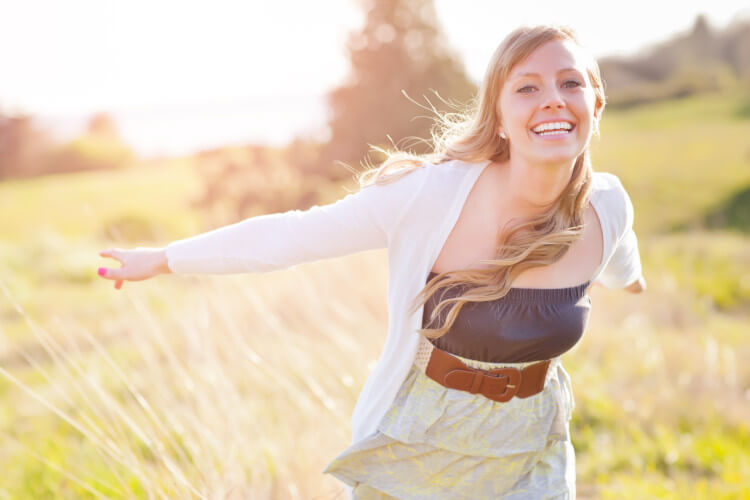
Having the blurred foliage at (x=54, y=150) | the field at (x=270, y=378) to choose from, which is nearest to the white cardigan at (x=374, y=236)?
the field at (x=270, y=378)

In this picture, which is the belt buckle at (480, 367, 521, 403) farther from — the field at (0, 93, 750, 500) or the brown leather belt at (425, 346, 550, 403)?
the field at (0, 93, 750, 500)

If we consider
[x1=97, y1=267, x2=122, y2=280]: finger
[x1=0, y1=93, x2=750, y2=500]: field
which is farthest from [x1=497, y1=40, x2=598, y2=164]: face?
[x1=97, y1=267, x2=122, y2=280]: finger

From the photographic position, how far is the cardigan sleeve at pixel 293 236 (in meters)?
1.64

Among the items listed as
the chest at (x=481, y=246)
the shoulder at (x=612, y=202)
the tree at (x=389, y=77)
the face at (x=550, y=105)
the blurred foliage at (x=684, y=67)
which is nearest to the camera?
the face at (x=550, y=105)

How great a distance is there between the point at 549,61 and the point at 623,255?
0.71m

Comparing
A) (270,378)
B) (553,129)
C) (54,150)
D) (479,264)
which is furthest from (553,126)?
(54,150)

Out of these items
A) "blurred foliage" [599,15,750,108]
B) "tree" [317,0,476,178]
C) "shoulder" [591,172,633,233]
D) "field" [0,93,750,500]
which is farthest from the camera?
"blurred foliage" [599,15,750,108]

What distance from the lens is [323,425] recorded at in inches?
108

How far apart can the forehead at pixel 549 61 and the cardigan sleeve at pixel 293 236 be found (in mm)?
390

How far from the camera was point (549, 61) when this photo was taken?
164 cm

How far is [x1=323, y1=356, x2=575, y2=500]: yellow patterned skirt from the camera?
1.72 meters

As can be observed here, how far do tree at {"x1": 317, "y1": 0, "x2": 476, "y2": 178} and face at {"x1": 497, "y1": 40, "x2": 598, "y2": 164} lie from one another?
814 cm

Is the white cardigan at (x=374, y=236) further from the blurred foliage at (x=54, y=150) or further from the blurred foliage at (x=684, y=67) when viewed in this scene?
the blurred foliage at (x=684, y=67)

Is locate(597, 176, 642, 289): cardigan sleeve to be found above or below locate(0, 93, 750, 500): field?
above
